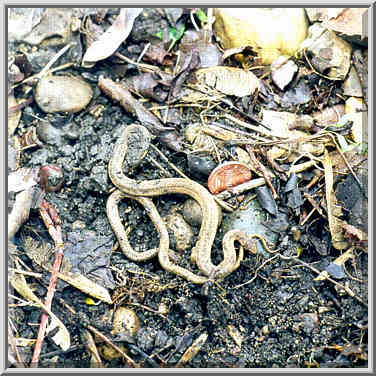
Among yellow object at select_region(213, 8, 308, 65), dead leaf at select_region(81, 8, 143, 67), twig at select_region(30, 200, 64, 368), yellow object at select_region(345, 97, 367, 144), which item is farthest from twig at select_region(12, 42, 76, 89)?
yellow object at select_region(345, 97, 367, 144)

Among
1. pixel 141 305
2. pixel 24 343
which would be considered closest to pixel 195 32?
pixel 141 305

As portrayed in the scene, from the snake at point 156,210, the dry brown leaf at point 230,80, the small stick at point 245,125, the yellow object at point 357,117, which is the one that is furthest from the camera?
the dry brown leaf at point 230,80

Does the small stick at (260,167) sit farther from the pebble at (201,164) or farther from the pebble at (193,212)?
the pebble at (193,212)

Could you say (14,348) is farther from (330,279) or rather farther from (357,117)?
(357,117)

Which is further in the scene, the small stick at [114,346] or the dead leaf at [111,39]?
the dead leaf at [111,39]

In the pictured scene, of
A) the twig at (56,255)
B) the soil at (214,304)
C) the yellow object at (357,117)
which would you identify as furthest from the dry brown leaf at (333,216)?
the twig at (56,255)

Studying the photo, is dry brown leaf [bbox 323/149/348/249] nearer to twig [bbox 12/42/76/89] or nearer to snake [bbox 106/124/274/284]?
snake [bbox 106/124/274/284]

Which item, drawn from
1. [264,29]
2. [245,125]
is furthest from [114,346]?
[264,29]
